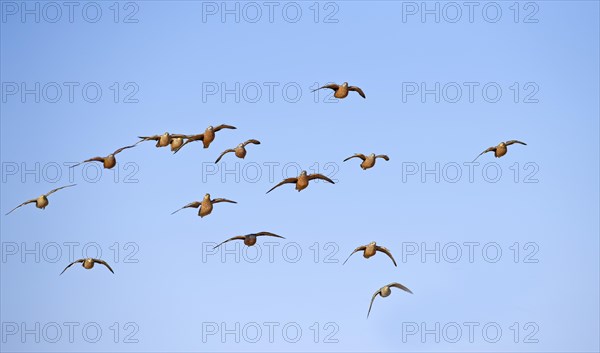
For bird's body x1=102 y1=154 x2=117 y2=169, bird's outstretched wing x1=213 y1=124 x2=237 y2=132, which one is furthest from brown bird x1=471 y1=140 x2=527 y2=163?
bird's body x1=102 y1=154 x2=117 y2=169

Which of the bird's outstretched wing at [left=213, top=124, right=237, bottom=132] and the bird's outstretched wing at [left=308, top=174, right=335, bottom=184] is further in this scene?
the bird's outstretched wing at [left=213, top=124, right=237, bottom=132]

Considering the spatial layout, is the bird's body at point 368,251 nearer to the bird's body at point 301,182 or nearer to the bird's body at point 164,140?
the bird's body at point 301,182

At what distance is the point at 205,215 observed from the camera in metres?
35.9

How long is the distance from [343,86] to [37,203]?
12.7m

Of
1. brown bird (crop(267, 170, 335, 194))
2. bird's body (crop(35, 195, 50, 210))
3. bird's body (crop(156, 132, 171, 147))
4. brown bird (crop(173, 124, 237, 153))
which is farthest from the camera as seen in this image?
bird's body (crop(35, 195, 50, 210))

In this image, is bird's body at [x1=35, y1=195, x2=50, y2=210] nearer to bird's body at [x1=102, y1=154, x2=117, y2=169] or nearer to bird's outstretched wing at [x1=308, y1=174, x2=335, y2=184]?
bird's body at [x1=102, y1=154, x2=117, y2=169]

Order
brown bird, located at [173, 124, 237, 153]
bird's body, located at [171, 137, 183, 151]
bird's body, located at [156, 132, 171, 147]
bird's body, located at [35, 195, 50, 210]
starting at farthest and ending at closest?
bird's body, located at [35, 195, 50, 210], bird's body, located at [156, 132, 171, 147], bird's body, located at [171, 137, 183, 151], brown bird, located at [173, 124, 237, 153]

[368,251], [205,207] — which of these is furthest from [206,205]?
[368,251]

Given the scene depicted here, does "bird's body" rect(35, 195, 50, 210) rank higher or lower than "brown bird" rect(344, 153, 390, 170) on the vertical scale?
lower

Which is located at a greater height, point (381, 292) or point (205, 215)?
point (205, 215)

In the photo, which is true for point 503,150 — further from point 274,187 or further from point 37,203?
point 37,203

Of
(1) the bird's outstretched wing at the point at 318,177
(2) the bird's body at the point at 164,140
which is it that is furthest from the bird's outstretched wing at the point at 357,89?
(2) the bird's body at the point at 164,140

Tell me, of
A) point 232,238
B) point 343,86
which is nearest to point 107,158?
point 232,238

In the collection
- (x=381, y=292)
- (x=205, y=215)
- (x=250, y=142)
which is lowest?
(x=381, y=292)
